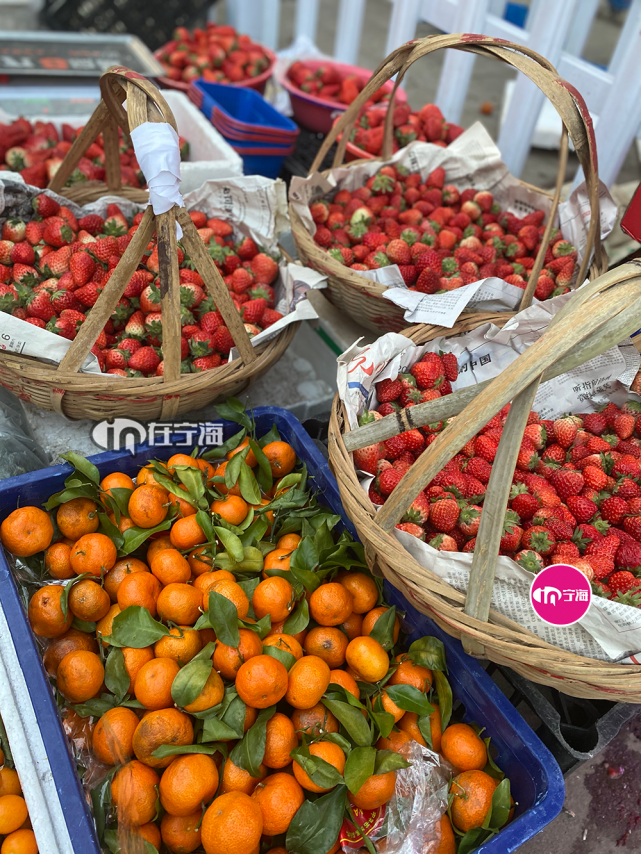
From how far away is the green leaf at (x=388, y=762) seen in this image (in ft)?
2.89

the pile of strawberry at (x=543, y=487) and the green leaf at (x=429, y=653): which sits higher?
the pile of strawberry at (x=543, y=487)

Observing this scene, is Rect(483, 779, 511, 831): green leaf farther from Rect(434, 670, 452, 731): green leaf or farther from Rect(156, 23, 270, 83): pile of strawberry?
Rect(156, 23, 270, 83): pile of strawberry

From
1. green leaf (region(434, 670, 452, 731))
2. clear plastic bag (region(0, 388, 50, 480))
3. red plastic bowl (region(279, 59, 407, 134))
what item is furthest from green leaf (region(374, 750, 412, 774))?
red plastic bowl (region(279, 59, 407, 134))

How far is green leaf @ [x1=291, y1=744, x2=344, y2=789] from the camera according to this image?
33.5 inches

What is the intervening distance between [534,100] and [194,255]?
1.68 m

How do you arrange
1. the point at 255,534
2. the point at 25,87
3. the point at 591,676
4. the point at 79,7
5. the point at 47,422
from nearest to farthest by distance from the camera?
1. the point at 591,676
2. the point at 255,534
3. the point at 47,422
4. the point at 25,87
5. the point at 79,7

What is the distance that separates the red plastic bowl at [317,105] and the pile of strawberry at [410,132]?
0.27 meters

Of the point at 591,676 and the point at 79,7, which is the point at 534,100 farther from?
the point at 79,7

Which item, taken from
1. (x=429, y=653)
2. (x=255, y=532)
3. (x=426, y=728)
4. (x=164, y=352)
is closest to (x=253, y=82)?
(x=164, y=352)

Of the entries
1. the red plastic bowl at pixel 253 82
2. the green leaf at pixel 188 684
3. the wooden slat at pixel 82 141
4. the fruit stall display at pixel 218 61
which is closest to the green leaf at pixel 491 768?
the green leaf at pixel 188 684

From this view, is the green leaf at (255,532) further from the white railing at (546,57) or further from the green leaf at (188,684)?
the white railing at (546,57)

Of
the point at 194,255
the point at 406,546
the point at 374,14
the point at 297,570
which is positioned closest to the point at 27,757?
the point at 297,570

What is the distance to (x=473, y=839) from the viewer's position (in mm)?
873

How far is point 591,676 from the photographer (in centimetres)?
83
